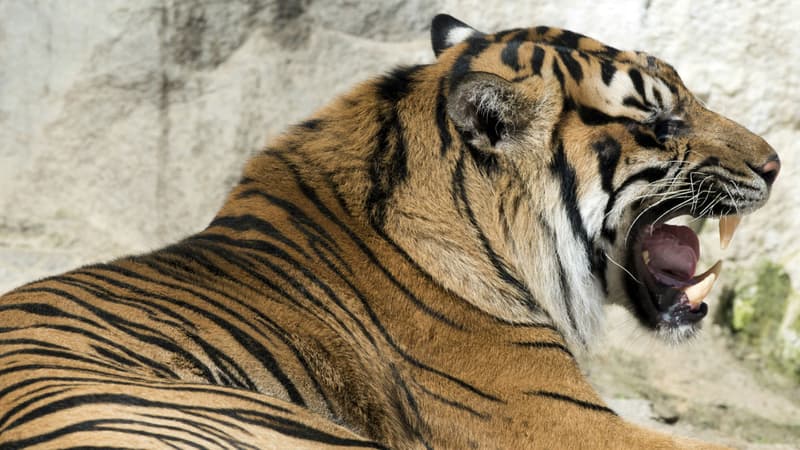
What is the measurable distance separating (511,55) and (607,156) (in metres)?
0.33

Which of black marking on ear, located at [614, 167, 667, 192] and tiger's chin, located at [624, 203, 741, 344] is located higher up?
black marking on ear, located at [614, 167, 667, 192]

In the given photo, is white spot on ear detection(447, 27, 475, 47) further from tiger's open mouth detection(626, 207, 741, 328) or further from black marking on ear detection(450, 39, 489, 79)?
tiger's open mouth detection(626, 207, 741, 328)

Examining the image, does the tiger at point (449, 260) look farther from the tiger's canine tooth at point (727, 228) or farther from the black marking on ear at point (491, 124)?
the tiger's canine tooth at point (727, 228)

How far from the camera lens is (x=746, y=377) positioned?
4.05 m

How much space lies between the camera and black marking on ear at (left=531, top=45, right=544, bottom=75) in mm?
2469

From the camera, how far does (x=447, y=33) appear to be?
113 inches

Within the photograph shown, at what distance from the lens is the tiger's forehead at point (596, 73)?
8.04 ft

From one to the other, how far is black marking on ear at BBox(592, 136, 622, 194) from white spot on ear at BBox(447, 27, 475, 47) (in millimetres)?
585

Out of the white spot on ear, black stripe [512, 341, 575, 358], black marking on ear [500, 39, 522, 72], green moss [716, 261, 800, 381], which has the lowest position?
green moss [716, 261, 800, 381]

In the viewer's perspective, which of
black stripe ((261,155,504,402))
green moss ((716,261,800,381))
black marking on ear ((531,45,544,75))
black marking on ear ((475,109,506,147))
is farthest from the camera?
green moss ((716,261,800,381))

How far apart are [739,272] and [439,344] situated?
236 centimetres

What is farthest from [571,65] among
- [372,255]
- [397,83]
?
[372,255]

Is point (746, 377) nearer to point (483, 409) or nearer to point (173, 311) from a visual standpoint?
point (483, 409)

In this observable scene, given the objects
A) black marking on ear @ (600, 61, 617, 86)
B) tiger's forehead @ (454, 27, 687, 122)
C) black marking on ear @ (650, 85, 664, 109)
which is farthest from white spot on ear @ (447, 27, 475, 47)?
black marking on ear @ (650, 85, 664, 109)
